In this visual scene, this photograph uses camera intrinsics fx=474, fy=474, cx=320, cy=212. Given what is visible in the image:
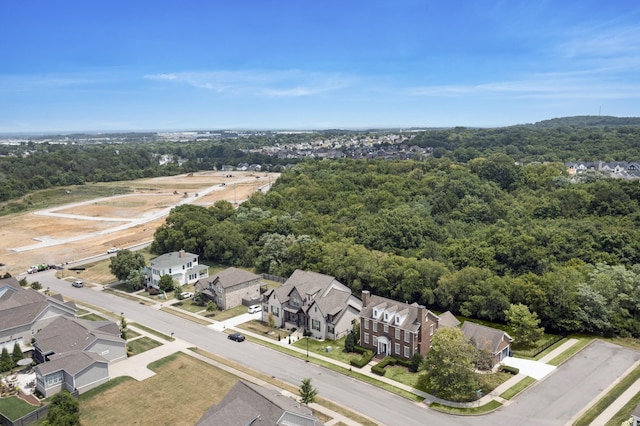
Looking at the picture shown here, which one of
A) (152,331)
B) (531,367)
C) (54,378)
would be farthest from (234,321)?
(531,367)

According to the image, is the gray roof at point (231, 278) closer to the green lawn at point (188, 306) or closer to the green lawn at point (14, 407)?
the green lawn at point (188, 306)

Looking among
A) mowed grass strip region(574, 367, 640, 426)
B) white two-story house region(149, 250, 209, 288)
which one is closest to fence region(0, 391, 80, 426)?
white two-story house region(149, 250, 209, 288)

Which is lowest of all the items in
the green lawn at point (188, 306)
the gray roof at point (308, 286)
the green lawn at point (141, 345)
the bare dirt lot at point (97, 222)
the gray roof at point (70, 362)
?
the bare dirt lot at point (97, 222)

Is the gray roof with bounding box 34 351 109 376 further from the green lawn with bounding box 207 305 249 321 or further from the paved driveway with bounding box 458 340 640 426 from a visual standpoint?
the paved driveway with bounding box 458 340 640 426

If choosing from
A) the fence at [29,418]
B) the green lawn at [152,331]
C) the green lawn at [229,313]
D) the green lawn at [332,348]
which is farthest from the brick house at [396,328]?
the fence at [29,418]

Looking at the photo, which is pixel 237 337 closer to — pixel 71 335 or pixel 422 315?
pixel 71 335

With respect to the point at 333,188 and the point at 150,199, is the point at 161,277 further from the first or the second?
the point at 150,199

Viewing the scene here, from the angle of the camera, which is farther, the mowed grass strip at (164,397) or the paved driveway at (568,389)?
the mowed grass strip at (164,397)
